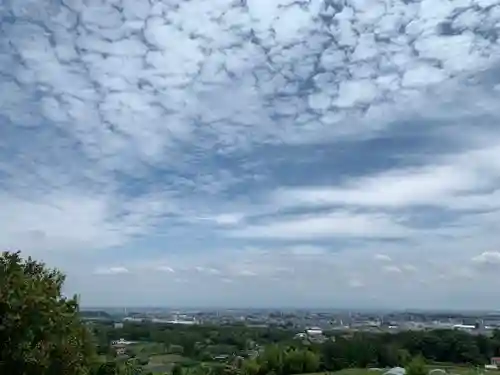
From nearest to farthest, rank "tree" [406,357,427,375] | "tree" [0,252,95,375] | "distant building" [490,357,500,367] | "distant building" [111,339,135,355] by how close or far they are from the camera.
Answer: "tree" [0,252,95,375]
"tree" [406,357,427,375]
"distant building" [490,357,500,367]
"distant building" [111,339,135,355]

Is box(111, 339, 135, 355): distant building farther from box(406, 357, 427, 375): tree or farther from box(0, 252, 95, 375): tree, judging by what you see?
box(0, 252, 95, 375): tree

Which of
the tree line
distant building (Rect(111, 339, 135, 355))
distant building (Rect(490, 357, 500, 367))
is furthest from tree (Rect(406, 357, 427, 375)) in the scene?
distant building (Rect(111, 339, 135, 355))

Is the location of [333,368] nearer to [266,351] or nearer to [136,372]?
[266,351]

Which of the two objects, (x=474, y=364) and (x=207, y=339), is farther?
(x=207, y=339)

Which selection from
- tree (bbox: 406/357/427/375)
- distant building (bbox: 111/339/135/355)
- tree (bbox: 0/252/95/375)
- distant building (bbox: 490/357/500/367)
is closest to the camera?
tree (bbox: 0/252/95/375)

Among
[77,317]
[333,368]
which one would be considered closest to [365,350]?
[333,368]

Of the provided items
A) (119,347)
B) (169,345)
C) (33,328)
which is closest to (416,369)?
(33,328)

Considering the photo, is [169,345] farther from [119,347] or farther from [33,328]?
[33,328]

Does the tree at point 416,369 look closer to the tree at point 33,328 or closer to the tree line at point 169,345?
the tree line at point 169,345
